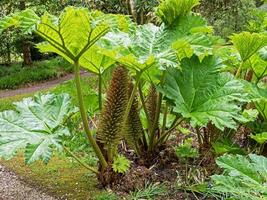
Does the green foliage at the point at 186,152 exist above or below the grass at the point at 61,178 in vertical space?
above

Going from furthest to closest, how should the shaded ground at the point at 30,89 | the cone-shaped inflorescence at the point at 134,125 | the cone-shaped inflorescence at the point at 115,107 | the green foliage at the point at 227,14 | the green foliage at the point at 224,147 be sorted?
the green foliage at the point at 227,14 < the shaded ground at the point at 30,89 < the cone-shaped inflorescence at the point at 134,125 < the green foliage at the point at 224,147 < the cone-shaped inflorescence at the point at 115,107

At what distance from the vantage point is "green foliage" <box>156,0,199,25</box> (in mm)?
2959

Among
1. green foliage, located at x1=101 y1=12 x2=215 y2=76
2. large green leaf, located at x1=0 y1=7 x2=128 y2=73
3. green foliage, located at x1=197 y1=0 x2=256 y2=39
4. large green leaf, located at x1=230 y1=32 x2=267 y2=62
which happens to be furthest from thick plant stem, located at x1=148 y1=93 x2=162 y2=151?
green foliage, located at x1=197 y1=0 x2=256 y2=39

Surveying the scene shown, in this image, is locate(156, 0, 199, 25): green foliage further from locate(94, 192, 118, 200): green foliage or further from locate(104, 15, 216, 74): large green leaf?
locate(94, 192, 118, 200): green foliage

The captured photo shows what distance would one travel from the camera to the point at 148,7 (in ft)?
39.6

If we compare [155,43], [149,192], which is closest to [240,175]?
[149,192]

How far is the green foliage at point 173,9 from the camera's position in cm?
296

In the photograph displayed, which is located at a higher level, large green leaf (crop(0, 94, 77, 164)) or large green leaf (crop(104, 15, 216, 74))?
large green leaf (crop(104, 15, 216, 74))

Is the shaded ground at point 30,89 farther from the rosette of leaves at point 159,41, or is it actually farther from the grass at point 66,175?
the rosette of leaves at point 159,41

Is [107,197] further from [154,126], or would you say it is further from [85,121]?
[154,126]

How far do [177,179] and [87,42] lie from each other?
3.73 feet

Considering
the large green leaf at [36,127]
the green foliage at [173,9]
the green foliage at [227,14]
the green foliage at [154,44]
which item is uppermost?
the green foliage at [173,9]

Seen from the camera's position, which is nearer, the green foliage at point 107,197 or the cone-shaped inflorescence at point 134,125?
the green foliage at point 107,197

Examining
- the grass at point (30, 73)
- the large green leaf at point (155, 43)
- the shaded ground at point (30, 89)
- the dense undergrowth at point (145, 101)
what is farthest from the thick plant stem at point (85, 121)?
the grass at point (30, 73)
